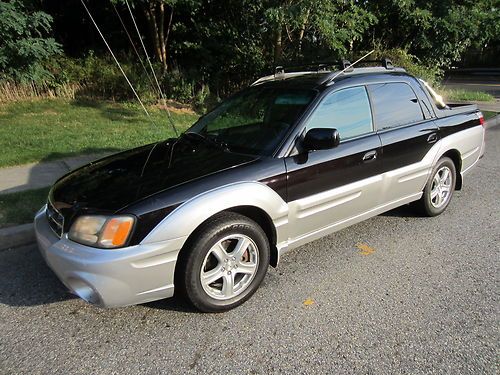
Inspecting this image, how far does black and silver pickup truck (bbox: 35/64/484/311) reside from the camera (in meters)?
2.75

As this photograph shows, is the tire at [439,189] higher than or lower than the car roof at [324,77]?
lower

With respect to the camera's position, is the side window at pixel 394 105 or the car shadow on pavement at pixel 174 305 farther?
the side window at pixel 394 105

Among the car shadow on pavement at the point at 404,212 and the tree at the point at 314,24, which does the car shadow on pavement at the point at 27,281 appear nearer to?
the car shadow on pavement at the point at 404,212

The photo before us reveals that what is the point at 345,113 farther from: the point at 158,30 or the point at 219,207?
the point at 158,30

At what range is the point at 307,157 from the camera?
342 centimetres

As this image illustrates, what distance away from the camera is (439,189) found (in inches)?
187

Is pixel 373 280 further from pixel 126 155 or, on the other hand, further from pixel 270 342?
pixel 126 155

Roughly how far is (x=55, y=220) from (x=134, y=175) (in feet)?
2.04

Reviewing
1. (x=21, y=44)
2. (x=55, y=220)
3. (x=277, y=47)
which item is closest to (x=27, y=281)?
(x=55, y=220)

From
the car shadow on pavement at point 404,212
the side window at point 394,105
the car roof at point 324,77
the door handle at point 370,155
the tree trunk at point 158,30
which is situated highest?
the tree trunk at point 158,30

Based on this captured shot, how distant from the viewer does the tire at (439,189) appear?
4590 millimetres

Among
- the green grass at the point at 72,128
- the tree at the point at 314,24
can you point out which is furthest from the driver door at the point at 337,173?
the tree at the point at 314,24

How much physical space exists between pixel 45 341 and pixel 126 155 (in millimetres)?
1651

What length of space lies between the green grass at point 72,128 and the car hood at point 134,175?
137 inches
